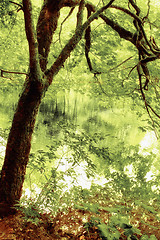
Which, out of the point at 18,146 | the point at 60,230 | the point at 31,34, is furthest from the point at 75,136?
the point at 31,34

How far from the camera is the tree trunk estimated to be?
2.56 meters

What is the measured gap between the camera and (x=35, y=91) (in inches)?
97.4

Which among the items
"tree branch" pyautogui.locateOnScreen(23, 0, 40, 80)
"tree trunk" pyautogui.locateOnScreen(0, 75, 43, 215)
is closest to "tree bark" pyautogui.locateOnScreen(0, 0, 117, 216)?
"tree trunk" pyautogui.locateOnScreen(0, 75, 43, 215)

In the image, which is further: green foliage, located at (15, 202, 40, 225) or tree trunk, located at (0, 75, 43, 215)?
tree trunk, located at (0, 75, 43, 215)

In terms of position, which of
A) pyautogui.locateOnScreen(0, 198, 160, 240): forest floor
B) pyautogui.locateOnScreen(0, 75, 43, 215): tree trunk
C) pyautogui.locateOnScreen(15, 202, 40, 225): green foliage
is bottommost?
pyautogui.locateOnScreen(0, 198, 160, 240): forest floor

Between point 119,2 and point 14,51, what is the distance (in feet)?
16.3

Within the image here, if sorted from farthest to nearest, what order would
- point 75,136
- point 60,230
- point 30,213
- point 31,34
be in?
point 75,136 < point 60,230 < point 30,213 < point 31,34

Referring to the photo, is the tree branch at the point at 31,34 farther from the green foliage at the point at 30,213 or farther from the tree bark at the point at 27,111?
the green foliage at the point at 30,213

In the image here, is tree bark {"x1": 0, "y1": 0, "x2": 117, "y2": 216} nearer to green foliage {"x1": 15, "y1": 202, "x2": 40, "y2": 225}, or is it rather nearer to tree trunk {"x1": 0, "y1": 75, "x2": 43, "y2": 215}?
tree trunk {"x1": 0, "y1": 75, "x2": 43, "y2": 215}

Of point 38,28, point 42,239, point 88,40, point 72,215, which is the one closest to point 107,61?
point 88,40

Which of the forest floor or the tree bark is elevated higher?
the tree bark

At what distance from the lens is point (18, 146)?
2.62 meters

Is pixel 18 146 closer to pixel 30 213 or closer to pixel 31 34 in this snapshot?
pixel 30 213

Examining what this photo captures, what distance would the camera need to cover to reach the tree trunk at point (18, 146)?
256 centimetres
